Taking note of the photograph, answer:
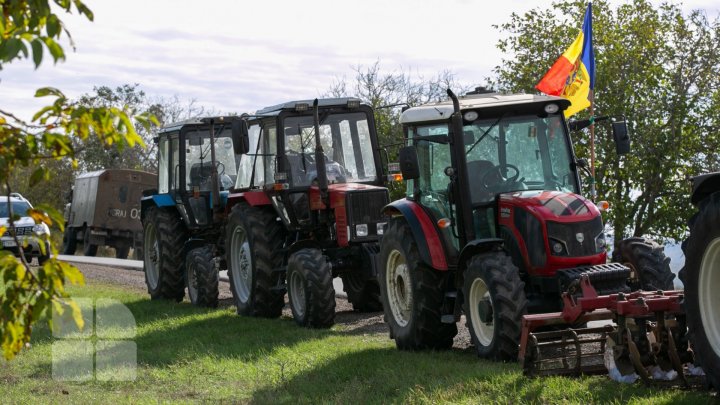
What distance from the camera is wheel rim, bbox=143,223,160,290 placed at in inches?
731

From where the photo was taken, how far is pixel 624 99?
25.5 metres

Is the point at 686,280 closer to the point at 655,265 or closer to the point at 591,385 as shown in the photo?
the point at 591,385

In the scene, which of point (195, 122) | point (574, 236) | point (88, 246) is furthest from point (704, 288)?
point (88, 246)

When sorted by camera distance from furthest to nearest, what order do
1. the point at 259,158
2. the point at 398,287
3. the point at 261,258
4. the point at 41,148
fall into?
the point at 259,158
the point at 261,258
the point at 398,287
the point at 41,148

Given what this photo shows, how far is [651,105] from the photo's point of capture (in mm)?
25641

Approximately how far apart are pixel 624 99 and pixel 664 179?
76.6 inches

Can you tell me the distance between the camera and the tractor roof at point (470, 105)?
1017cm

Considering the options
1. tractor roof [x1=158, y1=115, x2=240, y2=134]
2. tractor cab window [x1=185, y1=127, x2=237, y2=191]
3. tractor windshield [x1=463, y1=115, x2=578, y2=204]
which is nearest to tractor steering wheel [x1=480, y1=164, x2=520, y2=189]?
tractor windshield [x1=463, y1=115, x2=578, y2=204]

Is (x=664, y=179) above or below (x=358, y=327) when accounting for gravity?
above

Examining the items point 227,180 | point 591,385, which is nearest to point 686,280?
point 591,385

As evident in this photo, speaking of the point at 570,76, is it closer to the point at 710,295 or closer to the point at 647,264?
the point at 647,264

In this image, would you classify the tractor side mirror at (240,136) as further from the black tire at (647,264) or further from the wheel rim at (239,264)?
the black tire at (647,264)

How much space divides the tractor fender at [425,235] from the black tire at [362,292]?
14.0ft

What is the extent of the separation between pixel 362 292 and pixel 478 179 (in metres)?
5.19
